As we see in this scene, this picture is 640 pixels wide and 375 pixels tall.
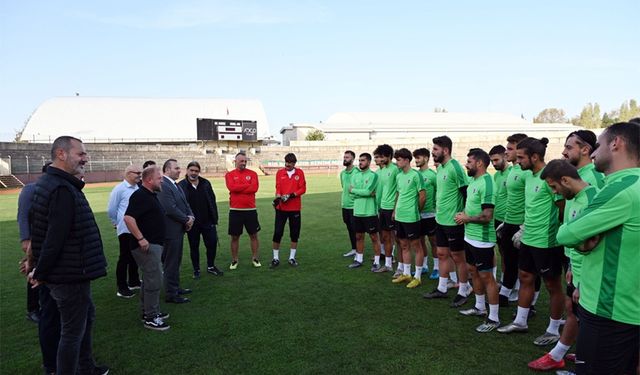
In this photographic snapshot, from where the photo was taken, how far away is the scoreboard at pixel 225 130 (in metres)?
50.3

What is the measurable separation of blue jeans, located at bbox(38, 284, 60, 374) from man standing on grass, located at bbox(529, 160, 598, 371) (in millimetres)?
4530

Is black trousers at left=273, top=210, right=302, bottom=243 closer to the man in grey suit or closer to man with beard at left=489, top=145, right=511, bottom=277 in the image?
the man in grey suit

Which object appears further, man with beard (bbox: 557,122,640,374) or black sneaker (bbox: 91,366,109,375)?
black sneaker (bbox: 91,366,109,375)

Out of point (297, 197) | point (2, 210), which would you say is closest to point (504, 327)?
point (297, 197)

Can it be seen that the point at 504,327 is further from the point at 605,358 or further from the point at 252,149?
the point at 252,149

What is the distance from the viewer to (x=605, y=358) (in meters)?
2.46

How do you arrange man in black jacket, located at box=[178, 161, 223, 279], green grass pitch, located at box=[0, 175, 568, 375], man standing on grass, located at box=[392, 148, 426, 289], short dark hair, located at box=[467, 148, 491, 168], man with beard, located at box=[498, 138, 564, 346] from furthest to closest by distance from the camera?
man in black jacket, located at box=[178, 161, 223, 279] → man standing on grass, located at box=[392, 148, 426, 289] → short dark hair, located at box=[467, 148, 491, 168] → man with beard, located at box=[498, 138, 564, 346] → green grass pitch, located at box=[0, 175, 568, 375]

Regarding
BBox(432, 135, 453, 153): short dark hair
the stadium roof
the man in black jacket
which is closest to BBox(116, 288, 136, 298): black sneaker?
the man in black jacket

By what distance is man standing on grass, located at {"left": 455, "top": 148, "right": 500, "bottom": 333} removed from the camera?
4941mm

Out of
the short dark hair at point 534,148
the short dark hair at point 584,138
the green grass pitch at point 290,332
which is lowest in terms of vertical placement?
the green grass pitch at point 290,332

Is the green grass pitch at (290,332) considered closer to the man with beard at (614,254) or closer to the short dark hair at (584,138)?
the man with beard at (614,254)

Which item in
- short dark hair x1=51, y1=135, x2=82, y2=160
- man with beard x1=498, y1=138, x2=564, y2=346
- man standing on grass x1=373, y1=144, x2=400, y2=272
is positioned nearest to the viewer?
short dark hair x1=51, y1=135, x2=82, y2=160

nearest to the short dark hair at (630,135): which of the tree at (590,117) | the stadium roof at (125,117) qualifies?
the stadium roof at (125,117)

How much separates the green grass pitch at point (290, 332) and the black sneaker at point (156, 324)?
9cm
